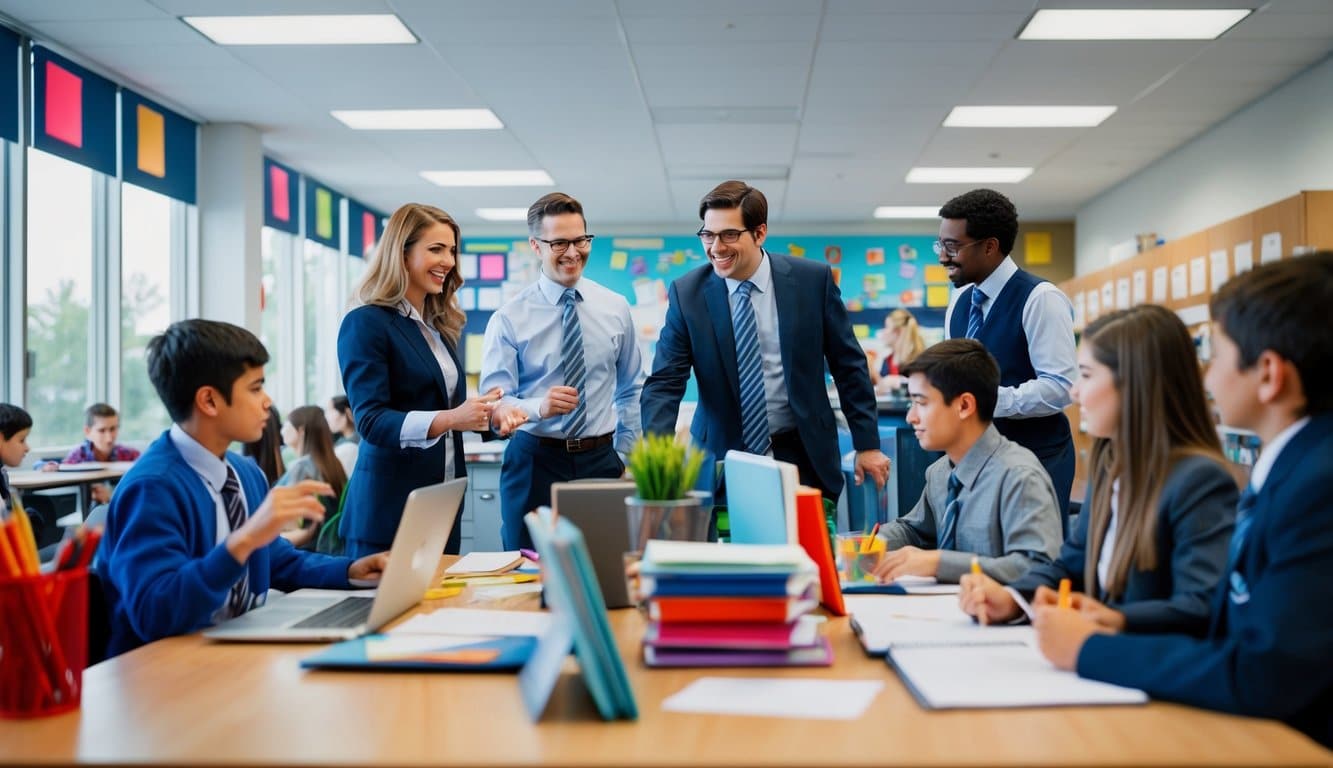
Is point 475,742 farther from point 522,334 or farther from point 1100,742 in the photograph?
point 522,334

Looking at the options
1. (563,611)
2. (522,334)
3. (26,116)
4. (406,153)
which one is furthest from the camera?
(406,153)

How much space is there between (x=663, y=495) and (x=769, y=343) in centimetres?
145

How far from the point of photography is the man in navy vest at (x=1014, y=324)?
2857 mm

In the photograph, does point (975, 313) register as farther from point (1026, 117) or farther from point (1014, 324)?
point (1026, 117)

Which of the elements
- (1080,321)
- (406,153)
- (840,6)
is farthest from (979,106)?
(406,153)

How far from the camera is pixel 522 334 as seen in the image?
121 inches

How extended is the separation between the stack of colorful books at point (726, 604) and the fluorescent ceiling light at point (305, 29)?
4070 millimetres

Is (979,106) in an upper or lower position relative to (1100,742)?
upper

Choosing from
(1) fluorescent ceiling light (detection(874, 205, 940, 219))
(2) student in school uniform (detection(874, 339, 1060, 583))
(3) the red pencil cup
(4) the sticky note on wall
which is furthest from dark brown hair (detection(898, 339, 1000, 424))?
(1) fluorescent ceiling light (detection(874, 205, 940, 219))

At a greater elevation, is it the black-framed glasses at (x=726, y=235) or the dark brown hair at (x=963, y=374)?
the black-framed glasses at (x=726, y=235)

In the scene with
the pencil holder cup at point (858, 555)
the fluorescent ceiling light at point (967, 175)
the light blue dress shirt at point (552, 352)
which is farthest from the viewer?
the fluorescent ceiling light at point (967, 175)

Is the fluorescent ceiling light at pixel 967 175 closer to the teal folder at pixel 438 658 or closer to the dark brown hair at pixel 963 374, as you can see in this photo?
the dark brown hair at pixel 963 374

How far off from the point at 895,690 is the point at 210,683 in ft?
2.75

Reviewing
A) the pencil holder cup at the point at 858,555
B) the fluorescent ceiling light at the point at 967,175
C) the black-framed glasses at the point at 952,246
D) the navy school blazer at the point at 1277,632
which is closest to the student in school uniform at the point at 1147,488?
the navy school blazer at the point at 1277,632
